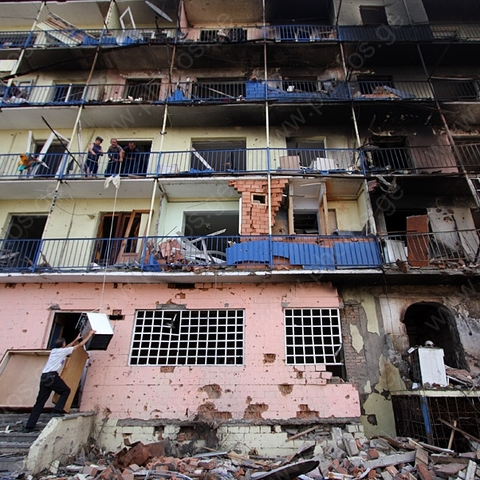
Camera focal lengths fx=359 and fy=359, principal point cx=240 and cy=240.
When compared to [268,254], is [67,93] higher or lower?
higher

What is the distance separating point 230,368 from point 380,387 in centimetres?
401

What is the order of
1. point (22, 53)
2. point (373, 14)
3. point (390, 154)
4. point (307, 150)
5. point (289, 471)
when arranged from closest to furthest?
point (289, 471)
point (307, 150)
point (390, 154)
point (22, 53)
point (373, 14)

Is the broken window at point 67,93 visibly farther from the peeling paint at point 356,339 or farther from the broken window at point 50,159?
the peeling paint at point 356,339

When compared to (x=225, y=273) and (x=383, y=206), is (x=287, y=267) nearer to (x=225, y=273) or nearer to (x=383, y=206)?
(x=225, y=273)

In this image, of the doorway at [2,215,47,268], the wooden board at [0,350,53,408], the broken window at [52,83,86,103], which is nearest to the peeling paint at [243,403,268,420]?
the wooden board at [0,350,53,408]

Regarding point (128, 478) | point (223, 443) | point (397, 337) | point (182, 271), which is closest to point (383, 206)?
point (397, 337)

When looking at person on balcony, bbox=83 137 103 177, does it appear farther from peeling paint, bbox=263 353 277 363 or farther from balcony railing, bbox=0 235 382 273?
peeling paint, bbox=263 353 277 363

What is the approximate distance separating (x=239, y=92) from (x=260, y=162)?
3.89 m

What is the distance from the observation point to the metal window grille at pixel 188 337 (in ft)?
32.7

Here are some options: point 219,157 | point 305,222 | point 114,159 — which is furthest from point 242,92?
point 305,222

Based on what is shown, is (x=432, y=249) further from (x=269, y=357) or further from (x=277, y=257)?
(x=269, y=357)

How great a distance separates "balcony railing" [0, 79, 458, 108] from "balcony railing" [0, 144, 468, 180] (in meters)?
1.90

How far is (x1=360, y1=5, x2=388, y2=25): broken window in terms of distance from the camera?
16516mm

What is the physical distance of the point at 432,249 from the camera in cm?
1152
